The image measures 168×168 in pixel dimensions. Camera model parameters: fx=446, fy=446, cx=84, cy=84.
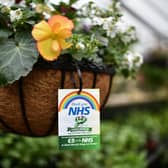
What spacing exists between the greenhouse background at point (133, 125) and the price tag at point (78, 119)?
0.41 m

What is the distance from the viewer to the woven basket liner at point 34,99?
34.0 inches

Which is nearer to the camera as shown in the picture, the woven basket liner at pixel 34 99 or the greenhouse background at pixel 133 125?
the woven basket liner at pixel 34 99

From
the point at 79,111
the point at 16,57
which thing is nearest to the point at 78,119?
the point at 79,111

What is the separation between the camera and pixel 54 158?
1919mm

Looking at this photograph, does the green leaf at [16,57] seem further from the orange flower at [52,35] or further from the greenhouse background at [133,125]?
the greenhouse background at [133,125]

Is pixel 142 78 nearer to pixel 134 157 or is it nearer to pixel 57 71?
pixel 134 157

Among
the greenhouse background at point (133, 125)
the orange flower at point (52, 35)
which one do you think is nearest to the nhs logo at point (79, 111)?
the orange flower at point (52, 35)

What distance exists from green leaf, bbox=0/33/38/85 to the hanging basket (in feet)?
0.12

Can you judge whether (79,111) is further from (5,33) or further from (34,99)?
(5,33)

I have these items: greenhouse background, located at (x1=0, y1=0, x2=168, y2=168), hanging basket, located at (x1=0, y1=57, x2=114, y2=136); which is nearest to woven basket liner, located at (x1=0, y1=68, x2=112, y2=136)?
hanging basket, located at (x1=0, y1=57, x2=114, y2=136)

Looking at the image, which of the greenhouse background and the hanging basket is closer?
the hanging basket

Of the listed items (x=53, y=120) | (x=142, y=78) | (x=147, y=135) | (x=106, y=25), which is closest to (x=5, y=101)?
(x=53, y=120)

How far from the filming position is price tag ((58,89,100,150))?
843mm

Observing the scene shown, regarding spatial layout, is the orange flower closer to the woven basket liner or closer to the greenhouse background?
the woven basket liner
